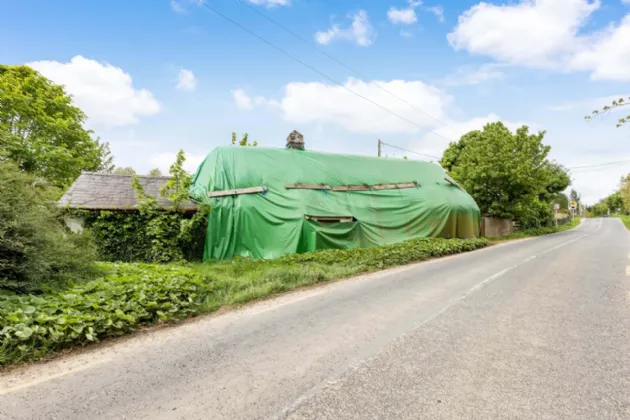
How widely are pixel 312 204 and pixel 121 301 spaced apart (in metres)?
8.43

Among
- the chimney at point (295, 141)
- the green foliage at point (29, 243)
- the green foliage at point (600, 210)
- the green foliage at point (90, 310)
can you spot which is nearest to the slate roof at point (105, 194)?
the green foliage at point (29, 243)

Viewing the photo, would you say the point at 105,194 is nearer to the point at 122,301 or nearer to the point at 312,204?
→ the point at 312,204

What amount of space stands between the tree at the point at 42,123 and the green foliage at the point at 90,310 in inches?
794

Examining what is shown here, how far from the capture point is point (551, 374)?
11.2 feet

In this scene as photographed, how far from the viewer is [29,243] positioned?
5145 millimetres

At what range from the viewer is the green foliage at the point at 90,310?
3885 mm

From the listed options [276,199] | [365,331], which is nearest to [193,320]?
[365,331]

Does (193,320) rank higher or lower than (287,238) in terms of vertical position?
lower

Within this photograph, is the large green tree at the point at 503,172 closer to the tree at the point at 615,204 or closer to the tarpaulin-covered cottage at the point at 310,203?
the tarpaulin-covered cottage at the point at 310,203

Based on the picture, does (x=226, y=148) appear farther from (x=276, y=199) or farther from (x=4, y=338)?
(x=4, y=338)

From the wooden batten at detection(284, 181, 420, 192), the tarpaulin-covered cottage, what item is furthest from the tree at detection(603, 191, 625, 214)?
the wooden batten at detection(284, 181, 420, 192)

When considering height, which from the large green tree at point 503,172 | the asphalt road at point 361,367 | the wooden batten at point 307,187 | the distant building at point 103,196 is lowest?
the asphalt road at point 361,367

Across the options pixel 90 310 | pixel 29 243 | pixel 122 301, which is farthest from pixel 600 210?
pixel 29 243

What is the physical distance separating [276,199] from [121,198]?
5311mm
